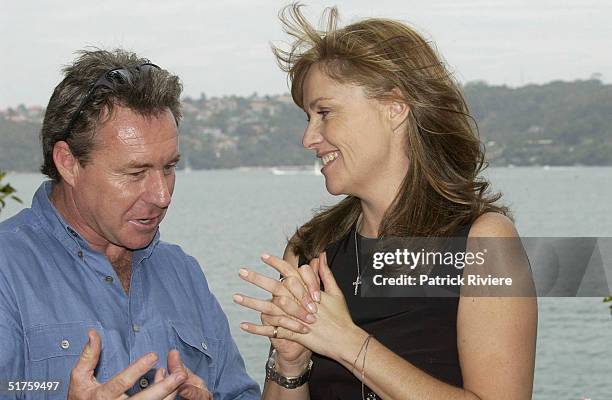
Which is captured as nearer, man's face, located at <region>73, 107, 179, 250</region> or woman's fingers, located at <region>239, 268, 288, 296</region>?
woman's fingers, located at <region>239, 268, 288, 296</region>

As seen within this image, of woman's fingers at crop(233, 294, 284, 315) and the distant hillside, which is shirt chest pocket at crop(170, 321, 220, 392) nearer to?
woman's fingers at crop(233, 294, 284, 315)

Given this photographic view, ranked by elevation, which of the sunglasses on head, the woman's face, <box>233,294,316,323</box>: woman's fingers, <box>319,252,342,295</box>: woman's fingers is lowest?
<box>233,294,316,323</box>: woman's fingers

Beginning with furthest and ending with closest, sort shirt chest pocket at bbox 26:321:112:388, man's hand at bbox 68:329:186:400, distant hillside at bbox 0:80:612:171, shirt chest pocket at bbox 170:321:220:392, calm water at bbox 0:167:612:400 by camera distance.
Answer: distant hillside at bbox 0:80:612:171 → calm water at bbox 0:167:612:400 → shirt chest pocket at bbox 170:321:220:392 → shirt chest pocket at bbox 26:321:112:388 → man's hand at bbox 68:329:186:400

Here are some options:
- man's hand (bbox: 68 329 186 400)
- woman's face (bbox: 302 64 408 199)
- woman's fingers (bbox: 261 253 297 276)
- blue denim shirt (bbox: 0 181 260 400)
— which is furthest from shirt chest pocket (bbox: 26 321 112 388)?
woman's face (bbox: 302 64 408 199)

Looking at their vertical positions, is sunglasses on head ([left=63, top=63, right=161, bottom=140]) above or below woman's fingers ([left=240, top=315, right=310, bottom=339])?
above

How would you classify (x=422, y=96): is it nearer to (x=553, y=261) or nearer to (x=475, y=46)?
(x=553, y=261)

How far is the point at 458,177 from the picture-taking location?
3.02 metres

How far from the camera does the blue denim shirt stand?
9.30 feet

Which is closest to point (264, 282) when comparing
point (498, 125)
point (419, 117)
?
point (419, 117)

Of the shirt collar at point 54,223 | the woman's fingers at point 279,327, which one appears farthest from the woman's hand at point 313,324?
the shirt collar at point 54,223

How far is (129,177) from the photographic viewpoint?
9.90 ft

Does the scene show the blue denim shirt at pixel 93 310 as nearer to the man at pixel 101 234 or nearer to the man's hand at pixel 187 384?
the man at pixel 101 234

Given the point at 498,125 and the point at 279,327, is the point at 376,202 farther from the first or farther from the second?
the point at 498,125

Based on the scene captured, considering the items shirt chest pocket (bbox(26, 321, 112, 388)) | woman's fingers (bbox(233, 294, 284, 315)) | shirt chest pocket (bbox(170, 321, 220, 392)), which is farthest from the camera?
shirt chest pocket (bbox(170, 321, 220, 392))
